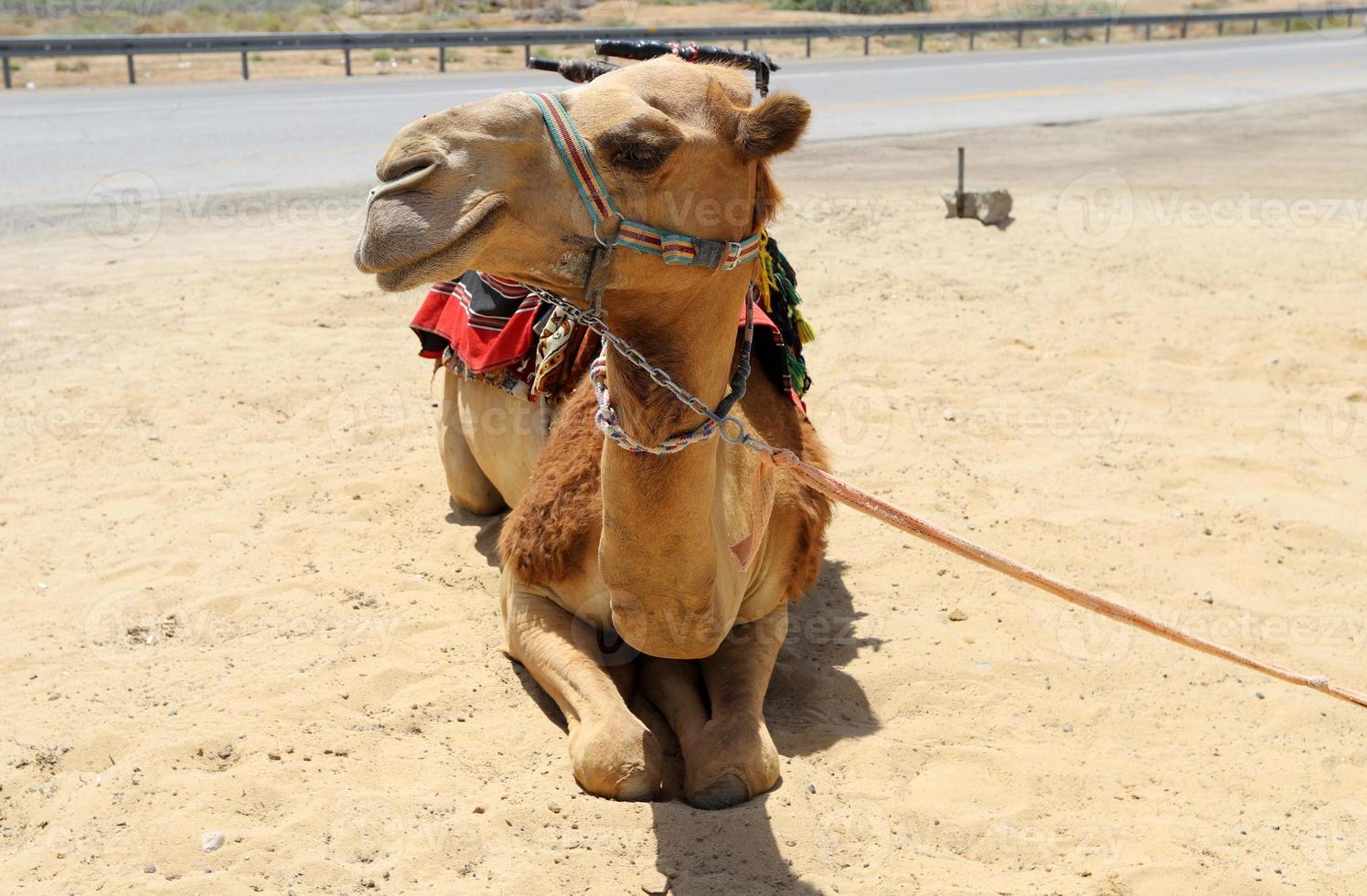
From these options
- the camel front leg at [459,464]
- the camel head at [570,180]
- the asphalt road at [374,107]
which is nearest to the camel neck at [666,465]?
the camel head at [570,180]

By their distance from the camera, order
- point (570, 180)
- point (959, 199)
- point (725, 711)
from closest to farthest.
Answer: point (570, 180), point (725, 711), point (959, 199)

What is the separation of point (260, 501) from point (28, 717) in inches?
79.2

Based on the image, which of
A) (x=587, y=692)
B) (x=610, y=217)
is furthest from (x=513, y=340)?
(x=610, y=217)

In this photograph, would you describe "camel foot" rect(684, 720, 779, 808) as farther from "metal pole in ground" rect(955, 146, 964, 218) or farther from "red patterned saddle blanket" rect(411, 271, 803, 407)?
"metal pole in ground" rect(955, 146, 964, 218)

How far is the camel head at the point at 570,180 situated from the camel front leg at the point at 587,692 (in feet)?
5.17

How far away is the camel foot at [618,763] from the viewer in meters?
4.02

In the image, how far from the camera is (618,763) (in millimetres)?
4020

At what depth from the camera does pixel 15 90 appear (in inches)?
779

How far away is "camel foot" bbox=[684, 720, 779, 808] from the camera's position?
159 inches

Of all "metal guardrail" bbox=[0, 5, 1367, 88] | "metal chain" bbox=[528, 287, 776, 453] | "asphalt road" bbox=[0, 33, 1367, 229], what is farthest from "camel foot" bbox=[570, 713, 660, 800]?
"metal guardrail" bbox=[0, 5, 1367, 88]

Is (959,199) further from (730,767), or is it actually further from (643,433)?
(643,433)

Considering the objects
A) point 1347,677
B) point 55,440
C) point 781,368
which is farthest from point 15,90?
point 1347,677

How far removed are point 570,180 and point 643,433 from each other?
633mm

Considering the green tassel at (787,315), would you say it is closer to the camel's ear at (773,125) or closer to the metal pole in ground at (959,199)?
the camel's ear at (773,125)
